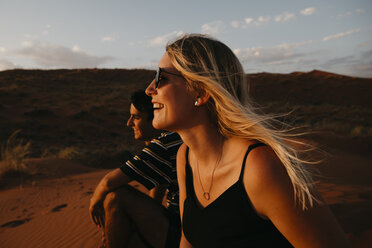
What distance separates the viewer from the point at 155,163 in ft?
7.72

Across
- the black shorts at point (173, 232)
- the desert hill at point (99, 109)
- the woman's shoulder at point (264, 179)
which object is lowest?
the desert hill at point (99, 109)

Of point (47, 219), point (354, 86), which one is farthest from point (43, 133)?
point (354, 86)

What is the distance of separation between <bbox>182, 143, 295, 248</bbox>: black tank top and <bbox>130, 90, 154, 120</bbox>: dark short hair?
189cm

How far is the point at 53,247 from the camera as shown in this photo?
12.2ft

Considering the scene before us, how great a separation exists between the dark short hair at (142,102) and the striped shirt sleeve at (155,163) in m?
0.94

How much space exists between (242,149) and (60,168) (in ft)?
25.2

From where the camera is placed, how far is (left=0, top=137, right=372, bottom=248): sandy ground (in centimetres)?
381

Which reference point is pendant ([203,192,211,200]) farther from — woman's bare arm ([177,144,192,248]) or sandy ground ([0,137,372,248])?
sandy ground ([0,137,372,248])

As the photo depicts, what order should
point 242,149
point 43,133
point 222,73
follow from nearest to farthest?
point 242,149 < point 222,73 < point 43,133

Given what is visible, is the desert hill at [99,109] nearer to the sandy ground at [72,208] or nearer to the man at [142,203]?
the man at [142,203]

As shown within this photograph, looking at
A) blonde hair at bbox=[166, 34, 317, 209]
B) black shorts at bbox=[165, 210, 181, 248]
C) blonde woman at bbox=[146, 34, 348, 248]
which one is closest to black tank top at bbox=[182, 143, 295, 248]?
blonde woman at bbox=[146, 34, 348, 248]

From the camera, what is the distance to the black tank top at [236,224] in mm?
1405

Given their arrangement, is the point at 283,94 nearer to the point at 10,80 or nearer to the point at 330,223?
the point at 10,80

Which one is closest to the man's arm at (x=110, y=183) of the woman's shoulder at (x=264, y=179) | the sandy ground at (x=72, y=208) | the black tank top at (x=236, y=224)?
the black tank top at (x=236, y=224)
